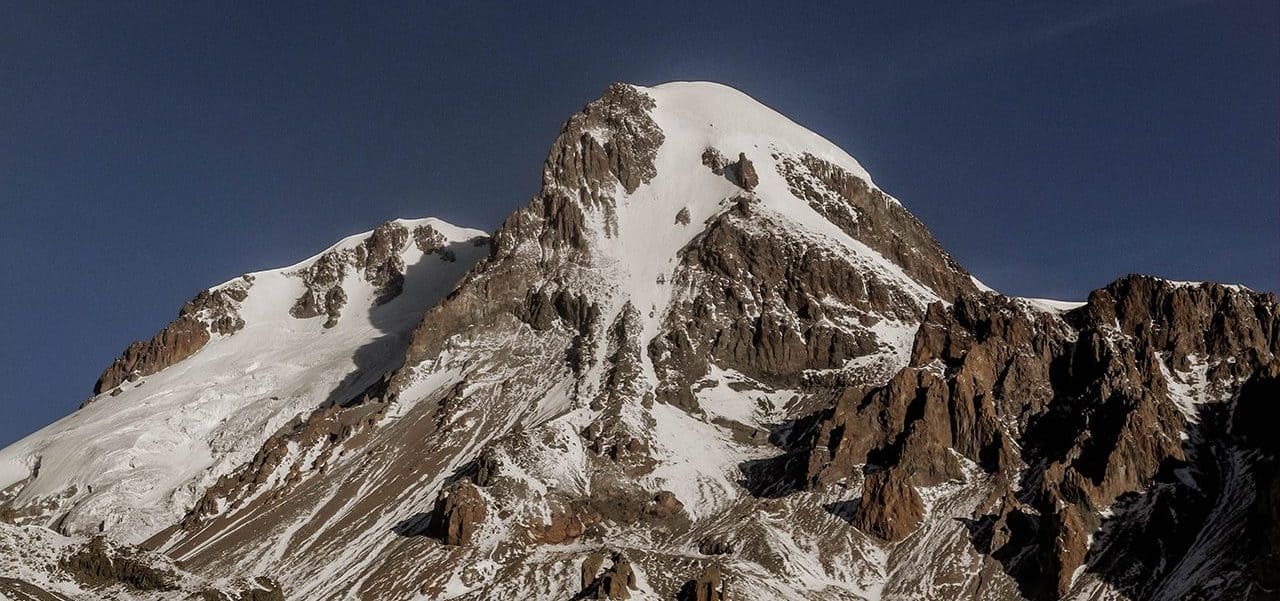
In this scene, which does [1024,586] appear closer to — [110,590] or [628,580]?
[628,580]

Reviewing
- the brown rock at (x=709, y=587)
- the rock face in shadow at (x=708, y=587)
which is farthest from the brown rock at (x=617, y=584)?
the brown rock at (x=709, y=587)

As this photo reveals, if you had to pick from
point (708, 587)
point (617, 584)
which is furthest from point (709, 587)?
point (617, 584)

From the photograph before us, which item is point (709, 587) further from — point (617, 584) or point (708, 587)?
point (617, 584)

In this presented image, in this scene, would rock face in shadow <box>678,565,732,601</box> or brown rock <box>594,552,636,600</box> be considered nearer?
rock face in shadow <box>678,565,732,601</box>

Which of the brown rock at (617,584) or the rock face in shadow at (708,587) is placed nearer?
the rock face in shadow at (708,587)

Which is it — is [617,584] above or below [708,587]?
above

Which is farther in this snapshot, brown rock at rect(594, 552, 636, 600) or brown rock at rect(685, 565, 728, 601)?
brown rock at rect(594, 552, 636, 600)

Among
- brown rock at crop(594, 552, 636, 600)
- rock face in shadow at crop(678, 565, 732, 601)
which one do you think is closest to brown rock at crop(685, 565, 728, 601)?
rock face in shadow at crop(678, 565, 732, 601)

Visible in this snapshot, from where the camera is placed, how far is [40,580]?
347ft

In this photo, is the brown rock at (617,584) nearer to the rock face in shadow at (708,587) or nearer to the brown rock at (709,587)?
the rock face in shadow at (708,587)

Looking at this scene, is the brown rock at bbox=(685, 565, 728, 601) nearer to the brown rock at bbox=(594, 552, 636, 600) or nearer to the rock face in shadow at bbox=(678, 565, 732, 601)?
the rock face in shadow at bbox=(678, 565, 732, 601)

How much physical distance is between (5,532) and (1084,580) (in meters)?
130

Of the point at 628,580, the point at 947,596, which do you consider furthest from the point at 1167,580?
the point at 628,580

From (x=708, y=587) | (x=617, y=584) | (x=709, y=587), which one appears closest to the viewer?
(x=708, y=587)
